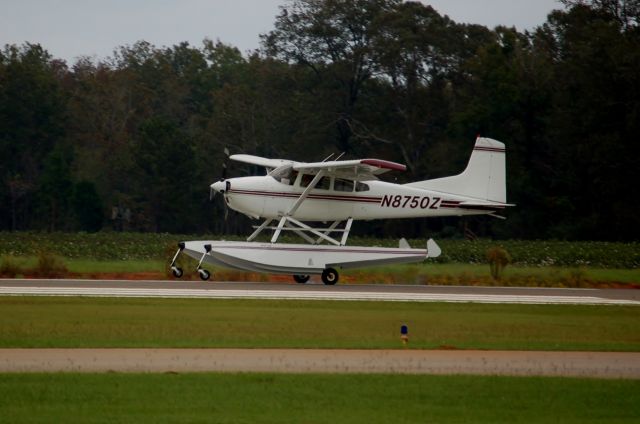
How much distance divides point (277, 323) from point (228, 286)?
27.0 ft

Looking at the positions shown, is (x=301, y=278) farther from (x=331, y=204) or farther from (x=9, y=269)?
(x=9, y=269)

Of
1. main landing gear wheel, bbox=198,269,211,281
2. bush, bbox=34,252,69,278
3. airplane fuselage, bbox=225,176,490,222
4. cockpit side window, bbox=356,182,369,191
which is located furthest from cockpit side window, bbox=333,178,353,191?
bush, bbox=34,252,69,278

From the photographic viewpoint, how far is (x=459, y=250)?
3959 centimetres

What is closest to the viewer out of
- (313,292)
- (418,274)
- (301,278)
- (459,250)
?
(313,292)

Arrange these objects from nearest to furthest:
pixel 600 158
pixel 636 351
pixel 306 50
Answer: pixel 636 351
pixel 600 158
pixel 306 50

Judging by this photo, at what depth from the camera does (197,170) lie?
5956 cm

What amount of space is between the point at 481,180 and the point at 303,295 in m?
8.55

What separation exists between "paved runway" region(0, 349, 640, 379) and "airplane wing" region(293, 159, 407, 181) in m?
12.3

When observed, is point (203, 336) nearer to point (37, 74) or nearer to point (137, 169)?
point (137, 169)

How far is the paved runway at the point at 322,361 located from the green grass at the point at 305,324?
705mm

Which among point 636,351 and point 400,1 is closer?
point 636,351

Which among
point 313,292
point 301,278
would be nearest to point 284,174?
point 301,278

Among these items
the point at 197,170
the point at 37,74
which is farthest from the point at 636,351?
the point at 37,74

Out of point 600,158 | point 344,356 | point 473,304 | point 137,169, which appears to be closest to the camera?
point 344,356
